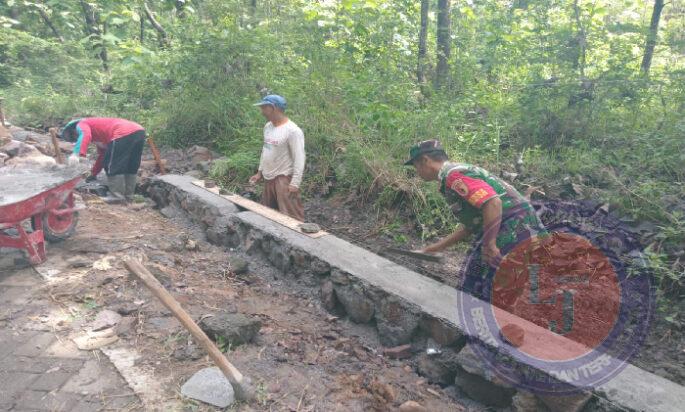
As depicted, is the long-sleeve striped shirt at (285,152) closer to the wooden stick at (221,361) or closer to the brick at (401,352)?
the brick at (401,352)

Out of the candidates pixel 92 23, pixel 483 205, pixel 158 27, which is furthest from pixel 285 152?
pixel 92 23

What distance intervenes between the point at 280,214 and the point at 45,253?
2.38 m

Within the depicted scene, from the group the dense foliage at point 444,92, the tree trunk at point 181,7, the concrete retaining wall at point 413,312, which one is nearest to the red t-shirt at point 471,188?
the concrete retaining wall at point 413,312

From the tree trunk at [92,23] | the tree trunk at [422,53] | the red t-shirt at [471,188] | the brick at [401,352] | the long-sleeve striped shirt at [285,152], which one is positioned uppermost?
the tree trunk at [92,23]

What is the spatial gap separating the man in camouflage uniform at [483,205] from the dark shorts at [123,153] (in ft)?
15.8

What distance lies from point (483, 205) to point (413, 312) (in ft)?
2.93

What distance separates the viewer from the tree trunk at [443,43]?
329 inches

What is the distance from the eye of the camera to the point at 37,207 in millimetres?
4367

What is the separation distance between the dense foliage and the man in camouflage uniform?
1.62 meters

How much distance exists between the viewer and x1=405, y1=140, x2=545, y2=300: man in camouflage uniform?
10.3 feet

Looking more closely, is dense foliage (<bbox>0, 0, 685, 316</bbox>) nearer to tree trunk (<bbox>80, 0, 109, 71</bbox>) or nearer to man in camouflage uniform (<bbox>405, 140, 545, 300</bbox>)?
man in camouflage uniform (<bbox>405, 140, 545, 300</bbox>)

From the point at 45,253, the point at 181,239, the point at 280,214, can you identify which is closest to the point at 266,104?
the point at 280,214

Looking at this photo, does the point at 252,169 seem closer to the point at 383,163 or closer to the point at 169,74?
the point at 383,163

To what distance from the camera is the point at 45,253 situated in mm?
4508
